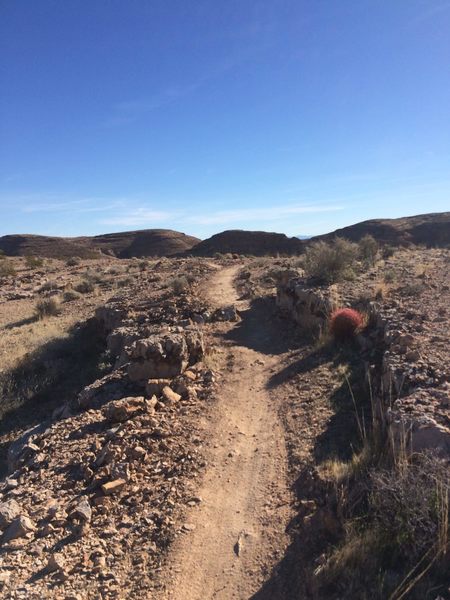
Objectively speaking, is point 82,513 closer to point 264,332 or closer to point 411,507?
point 411,507

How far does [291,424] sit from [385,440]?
1674 mm

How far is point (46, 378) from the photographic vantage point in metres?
11.1

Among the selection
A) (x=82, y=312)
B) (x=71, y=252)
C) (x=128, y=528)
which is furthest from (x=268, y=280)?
(x=71, y=252)

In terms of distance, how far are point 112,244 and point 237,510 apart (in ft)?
224

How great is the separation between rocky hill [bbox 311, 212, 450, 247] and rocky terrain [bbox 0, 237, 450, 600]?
146 ft

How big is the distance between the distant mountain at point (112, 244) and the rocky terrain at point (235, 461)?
165 ft

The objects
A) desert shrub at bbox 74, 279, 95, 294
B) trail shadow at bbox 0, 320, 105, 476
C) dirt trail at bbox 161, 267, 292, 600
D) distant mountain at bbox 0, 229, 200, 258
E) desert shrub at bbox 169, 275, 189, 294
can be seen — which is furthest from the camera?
distant mountain at bbox 0, 229, 200, 258

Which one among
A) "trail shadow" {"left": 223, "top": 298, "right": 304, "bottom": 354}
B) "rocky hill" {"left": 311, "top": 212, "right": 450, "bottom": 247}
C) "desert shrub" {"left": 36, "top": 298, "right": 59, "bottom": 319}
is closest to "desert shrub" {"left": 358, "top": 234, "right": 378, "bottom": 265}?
"trail shadow" {"left": 223, "top": 298, "right": 304, "bottom": 354}

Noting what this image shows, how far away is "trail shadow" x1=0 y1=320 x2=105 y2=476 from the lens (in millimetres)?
9611

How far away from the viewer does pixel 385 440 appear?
487 centimetres

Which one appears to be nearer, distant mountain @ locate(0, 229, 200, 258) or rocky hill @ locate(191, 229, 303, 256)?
rocky hill @ locate(191, 229, 303, 256)

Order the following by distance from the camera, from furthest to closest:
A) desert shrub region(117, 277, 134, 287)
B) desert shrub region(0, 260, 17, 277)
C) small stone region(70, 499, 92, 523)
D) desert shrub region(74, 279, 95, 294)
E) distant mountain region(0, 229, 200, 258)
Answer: distant mountain region(0, 229, 200, 258) < desert shrub region(0, 260, 17, 277) < desert shrub region(117, 277, 134, 287) < desert shrub region(74, 279, 95, 294) < small stone region(70, 499, 92, 523)

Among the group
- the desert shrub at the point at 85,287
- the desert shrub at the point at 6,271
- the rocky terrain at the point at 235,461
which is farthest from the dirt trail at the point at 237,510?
the desert shrub at the point at 6,271

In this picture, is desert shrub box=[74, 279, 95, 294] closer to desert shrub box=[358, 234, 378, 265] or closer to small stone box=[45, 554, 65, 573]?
desert shrub box=[358, 234, 378, 265]
